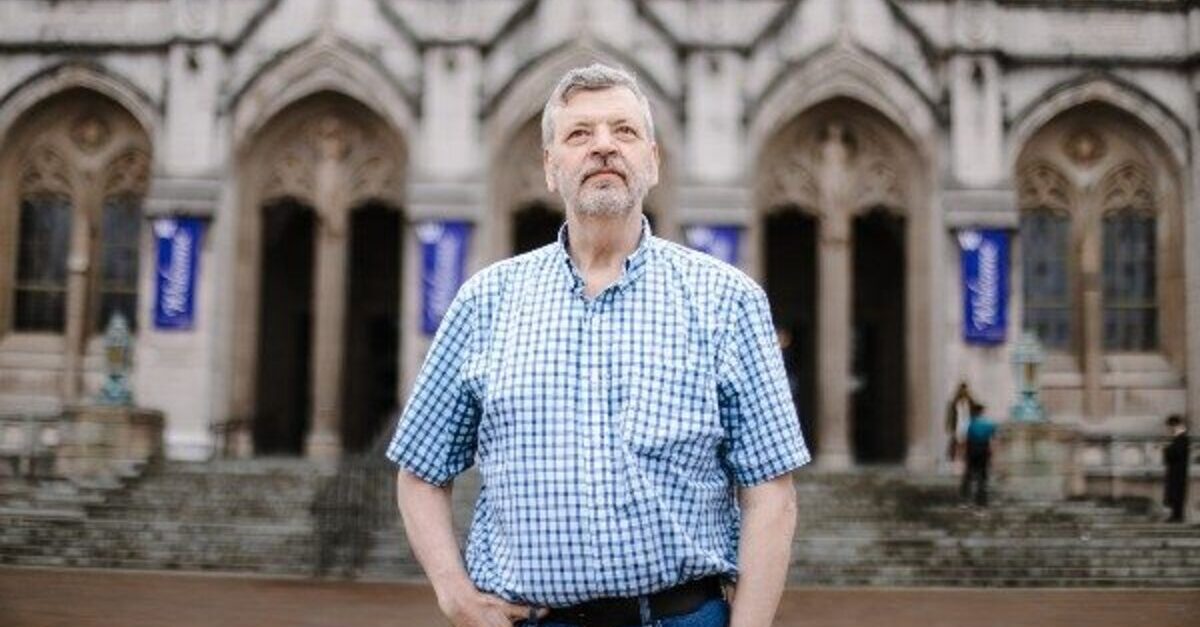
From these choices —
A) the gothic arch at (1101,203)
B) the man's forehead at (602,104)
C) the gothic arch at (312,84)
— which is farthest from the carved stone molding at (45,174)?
the man's forehead at (602,104)

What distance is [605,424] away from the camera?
2.98 metres

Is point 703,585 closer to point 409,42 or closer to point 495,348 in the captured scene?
point 495,348

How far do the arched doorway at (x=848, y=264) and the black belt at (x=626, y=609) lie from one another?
21898 mm

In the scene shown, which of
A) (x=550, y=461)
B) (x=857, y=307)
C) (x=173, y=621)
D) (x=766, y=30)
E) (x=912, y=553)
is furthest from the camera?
(x=857, y=307)

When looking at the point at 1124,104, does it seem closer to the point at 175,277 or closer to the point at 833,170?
the point at 833,170

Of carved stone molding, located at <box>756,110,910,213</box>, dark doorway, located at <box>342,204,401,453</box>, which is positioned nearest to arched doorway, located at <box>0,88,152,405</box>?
dark doorway, located at <box>342,204,401,453</box>

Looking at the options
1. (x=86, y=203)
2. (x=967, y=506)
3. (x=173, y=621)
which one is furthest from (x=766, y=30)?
(x=173, y=621)

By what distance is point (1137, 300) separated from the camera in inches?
1024

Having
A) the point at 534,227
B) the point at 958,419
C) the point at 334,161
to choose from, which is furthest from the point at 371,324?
the point at 958,419

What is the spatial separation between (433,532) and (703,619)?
675mm

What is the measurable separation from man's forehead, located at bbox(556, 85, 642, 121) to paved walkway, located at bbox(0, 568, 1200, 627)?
845cm

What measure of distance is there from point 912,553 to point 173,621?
8942 millimetres

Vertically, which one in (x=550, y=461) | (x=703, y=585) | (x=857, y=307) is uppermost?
(x=857, y=307)

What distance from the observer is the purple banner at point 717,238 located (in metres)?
24.0
